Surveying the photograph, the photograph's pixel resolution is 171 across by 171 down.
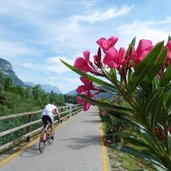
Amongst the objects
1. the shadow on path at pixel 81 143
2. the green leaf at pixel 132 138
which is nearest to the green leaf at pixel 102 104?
the green leaf at pixel 132 138

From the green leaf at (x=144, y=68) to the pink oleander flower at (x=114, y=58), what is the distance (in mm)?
65

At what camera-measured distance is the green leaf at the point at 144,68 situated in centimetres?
133

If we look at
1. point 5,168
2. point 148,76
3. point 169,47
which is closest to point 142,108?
point 148,76

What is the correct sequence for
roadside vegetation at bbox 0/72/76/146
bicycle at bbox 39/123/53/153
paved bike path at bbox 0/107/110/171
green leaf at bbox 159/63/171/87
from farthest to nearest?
roadside vegetation at bbox 0/72/76/146
bicycle at bbox 39/123/53/153
paved bike path at bbox 0/107/110/171
green leaf at bbox 159/63/171/87

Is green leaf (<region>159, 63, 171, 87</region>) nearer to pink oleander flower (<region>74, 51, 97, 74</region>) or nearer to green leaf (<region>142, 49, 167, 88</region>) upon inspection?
green leaf (<region>142, 49, 167, 88</region>)

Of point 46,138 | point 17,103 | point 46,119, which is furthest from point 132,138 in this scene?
point 17,103

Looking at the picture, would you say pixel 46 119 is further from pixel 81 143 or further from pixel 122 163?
pixel 122 163

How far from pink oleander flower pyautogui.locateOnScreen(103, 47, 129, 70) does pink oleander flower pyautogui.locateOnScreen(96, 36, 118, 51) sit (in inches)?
1.4

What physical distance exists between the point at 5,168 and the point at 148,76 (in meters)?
7.96

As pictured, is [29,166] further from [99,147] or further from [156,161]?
[156,161]

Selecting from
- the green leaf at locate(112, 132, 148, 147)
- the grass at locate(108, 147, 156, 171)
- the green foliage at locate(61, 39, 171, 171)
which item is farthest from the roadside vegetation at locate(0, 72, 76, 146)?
the grass at locate(108, 147, 156, 171)

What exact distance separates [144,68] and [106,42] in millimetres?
165

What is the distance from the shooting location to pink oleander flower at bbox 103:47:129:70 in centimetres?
134

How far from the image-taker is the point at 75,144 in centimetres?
1332
